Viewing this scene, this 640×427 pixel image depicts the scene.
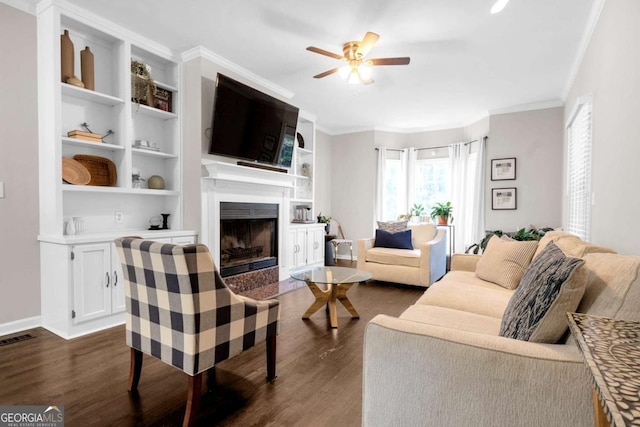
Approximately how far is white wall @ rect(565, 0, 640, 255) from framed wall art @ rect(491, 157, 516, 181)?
240 cm

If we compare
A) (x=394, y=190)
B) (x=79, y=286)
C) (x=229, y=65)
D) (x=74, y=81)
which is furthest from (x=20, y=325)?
(x=394, y=190)

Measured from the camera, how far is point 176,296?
4.95 feet

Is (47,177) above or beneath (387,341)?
above

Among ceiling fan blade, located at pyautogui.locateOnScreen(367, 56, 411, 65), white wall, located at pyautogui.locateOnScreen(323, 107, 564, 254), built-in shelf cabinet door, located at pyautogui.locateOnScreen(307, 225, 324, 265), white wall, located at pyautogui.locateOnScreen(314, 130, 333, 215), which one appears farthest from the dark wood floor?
white wall, located at pyautogui.locateOnScreen(314, 130, 333, 215)

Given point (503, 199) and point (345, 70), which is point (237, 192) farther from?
point (503, 199)

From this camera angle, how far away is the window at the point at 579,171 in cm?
296

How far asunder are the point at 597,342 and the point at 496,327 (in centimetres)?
111

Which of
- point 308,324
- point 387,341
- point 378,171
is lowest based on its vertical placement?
point 308,324

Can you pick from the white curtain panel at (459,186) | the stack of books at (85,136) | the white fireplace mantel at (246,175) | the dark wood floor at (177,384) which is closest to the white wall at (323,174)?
the white fireplace mantel at (246,175)

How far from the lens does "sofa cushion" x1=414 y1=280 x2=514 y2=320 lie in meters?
2.09

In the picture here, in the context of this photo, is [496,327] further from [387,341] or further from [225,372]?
[225,372]

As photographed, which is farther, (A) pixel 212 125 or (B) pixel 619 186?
(A) pixel 212 125

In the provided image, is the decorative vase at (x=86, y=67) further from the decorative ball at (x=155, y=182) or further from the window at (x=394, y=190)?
the window at (x=394, y=190)

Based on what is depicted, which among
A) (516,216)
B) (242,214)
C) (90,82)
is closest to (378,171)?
(516,216)
